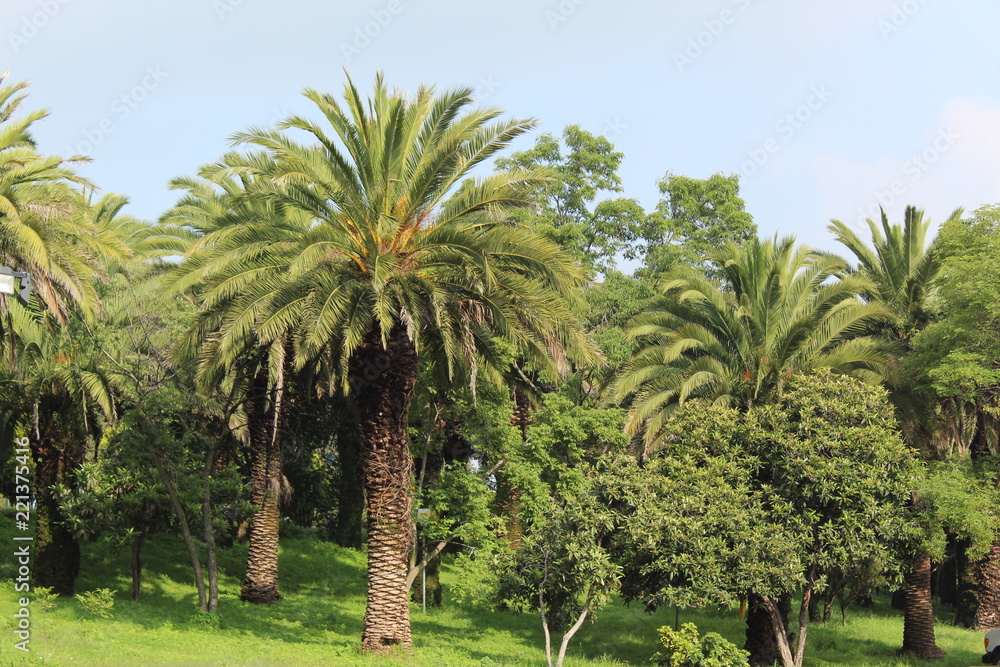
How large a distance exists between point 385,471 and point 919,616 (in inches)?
596

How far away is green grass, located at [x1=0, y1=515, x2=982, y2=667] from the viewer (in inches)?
714

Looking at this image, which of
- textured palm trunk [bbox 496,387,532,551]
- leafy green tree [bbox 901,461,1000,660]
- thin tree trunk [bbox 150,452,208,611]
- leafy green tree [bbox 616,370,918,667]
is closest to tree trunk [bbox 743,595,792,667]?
leafy green tree [bbox 616,370,918,667]

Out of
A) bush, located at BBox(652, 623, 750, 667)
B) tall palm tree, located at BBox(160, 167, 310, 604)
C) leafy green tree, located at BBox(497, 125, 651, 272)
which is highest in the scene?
leafy green tree, located at BBox(497, 125, 651, 272)

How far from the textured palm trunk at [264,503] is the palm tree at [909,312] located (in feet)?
53.0

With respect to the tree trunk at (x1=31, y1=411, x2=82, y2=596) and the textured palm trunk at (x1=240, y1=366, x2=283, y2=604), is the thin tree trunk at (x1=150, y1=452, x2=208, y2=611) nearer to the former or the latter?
the textured palm trunk at (x1=240, y1=366, x2=283, y2=604)

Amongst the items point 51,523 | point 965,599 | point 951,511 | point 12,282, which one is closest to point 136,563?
point 51,523

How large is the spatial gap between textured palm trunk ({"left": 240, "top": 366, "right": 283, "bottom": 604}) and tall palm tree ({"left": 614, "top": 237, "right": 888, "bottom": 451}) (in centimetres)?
934

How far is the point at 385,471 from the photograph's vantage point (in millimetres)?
19688

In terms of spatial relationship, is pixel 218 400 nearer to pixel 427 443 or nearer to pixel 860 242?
pixel 427 443

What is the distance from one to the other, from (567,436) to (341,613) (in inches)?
304

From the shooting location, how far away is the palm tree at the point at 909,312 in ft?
82.2

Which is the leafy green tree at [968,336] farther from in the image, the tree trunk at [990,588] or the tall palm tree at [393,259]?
the tall palm tree at [393,259]

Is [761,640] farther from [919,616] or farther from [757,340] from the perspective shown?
[757,340]

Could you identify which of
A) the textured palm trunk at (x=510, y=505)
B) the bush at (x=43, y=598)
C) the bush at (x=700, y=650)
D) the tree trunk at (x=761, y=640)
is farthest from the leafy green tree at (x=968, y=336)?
the bush at (x=43, y=598)
